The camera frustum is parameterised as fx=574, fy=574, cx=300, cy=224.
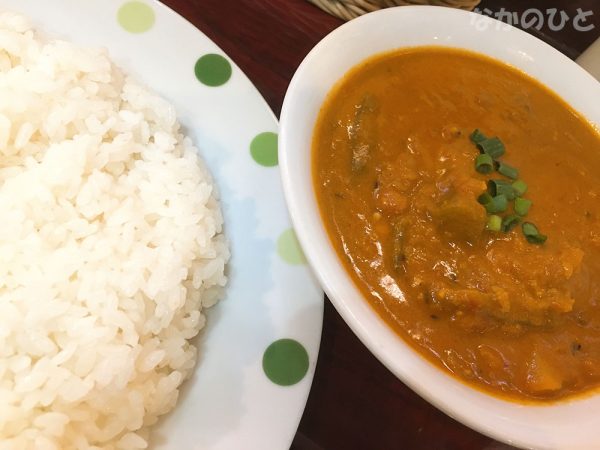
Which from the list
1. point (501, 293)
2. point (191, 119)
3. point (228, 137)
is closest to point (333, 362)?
point (501, 293)

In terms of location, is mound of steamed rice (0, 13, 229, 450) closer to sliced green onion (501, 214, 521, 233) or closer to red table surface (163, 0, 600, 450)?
red table surface (163, 0, 600, 450)

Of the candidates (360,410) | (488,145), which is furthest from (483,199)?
(360,410)

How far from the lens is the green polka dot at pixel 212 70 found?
2.33 meters

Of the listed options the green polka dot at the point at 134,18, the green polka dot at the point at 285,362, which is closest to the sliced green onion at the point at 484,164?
the green polka dot at the point at 285,362

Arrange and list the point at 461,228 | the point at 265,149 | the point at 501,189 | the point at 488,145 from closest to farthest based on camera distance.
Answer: the point at 461,228, the point at 501,189, the point at 488,145, the point at 265,149

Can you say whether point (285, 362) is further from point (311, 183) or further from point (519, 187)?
point (519, 187)

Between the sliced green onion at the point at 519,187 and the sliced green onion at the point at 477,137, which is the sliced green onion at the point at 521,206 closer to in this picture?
the sliced green onion at the point at 519,187

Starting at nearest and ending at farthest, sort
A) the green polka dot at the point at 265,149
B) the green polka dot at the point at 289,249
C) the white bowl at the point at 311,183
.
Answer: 1. the white bowl at the point at 311,183
2. the green polka dot at the point at 289,249
3. the green polka dot at the point at 265,149

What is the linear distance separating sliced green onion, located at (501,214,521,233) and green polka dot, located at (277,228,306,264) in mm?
683

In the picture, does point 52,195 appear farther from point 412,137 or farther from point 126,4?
point 412,137

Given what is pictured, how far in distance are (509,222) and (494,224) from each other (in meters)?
0.07

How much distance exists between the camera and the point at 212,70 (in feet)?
7.64

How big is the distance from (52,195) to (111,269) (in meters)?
0.33

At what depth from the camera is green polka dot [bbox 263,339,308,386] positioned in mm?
1814
